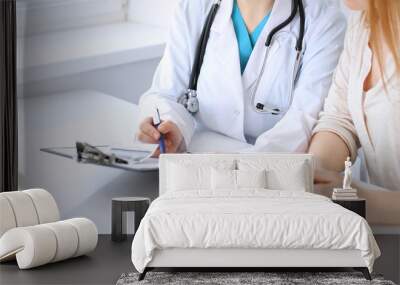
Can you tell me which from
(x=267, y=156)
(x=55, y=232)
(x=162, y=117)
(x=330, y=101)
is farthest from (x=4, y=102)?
(x=330, y=101)

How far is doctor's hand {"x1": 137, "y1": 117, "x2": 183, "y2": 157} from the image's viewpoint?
20.2ft

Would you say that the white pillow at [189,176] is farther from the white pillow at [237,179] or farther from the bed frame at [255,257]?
the bed frame at [255,257]

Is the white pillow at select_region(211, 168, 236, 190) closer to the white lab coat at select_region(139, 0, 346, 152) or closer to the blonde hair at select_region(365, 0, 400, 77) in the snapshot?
the white lab coat at select_region(139, 0, 346, 152)

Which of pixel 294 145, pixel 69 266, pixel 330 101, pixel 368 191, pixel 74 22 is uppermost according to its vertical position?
pixel 74 22

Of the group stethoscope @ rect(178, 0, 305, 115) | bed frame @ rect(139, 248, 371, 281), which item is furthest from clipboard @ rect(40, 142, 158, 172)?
bed frame @ rect(139, 248, 371, 281)

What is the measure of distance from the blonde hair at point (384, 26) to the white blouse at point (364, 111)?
6 cm

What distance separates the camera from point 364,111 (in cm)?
603

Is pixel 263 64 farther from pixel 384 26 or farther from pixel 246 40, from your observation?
pixel 384 26

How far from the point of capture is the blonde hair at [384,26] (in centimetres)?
600

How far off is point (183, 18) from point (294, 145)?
4.84ft

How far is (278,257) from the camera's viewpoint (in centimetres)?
442

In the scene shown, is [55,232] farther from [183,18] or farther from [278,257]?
[183,18]

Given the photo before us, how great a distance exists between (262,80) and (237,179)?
0.94 m

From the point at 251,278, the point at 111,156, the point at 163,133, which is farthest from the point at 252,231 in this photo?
the point at 111,156
